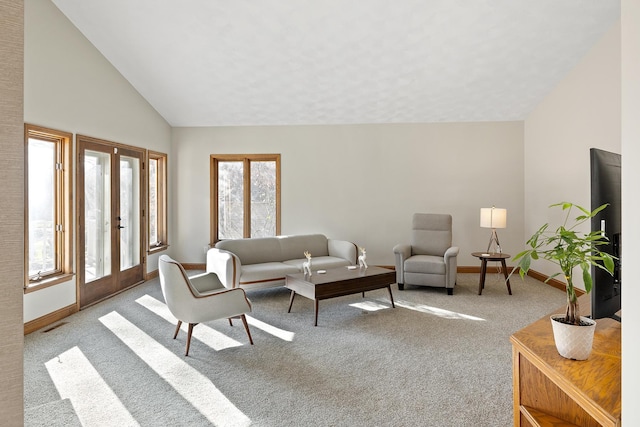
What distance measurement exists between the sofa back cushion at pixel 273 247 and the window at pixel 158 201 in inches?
73.5

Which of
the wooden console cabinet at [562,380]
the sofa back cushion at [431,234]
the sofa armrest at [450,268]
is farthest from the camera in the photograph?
the sofa back cushion at [431,234]

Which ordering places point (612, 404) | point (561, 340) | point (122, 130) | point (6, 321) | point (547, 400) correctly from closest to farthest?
point (6, 321) < point (612, 404) < point (561, 340) < point (547, 400) < point (122, 130)

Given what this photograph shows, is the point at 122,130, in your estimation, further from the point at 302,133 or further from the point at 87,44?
the point at 302,133

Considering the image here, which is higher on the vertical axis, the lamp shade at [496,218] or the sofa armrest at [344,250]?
the lamp shade at [496,218]

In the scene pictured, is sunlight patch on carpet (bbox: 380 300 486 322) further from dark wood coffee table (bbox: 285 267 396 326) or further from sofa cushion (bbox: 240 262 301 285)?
sofa cushion (bbox: 240 262 301 285)

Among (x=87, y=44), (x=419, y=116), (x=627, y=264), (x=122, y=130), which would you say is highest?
(x=87, y=44)

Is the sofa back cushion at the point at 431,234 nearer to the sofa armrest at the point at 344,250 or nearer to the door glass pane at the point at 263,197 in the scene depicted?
the sofa armrest at the point at 344,250

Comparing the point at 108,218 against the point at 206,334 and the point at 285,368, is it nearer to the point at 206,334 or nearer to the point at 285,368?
the point at 206,334

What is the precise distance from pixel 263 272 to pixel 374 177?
2917 millimetres

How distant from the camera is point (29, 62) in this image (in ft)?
13.3

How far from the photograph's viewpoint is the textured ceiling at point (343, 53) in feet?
15.3

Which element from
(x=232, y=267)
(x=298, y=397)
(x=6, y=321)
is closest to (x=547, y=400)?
(x=298, y=397)

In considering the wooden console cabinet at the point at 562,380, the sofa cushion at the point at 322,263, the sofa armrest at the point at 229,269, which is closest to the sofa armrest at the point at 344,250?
the sofa cushion at the point at 322,263

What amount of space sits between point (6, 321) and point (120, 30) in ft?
16.3
